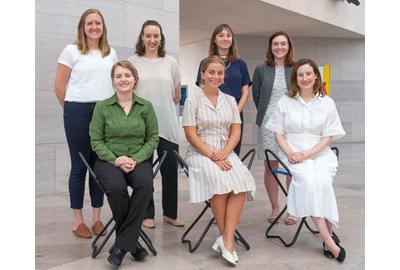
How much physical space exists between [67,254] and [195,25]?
8.91 m

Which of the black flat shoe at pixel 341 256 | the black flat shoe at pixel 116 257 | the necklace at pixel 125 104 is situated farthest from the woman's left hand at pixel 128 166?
the black flat shoe at pixel 341 256

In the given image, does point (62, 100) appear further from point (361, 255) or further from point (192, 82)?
point (192, 82)

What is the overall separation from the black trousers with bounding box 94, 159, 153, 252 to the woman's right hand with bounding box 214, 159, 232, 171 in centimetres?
51

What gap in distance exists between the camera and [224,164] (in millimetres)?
2998

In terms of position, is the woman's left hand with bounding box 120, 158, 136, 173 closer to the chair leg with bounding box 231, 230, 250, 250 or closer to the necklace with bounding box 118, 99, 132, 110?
the necklace with bounding box 118, 99, 132, 110

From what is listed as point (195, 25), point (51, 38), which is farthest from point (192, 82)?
point (51, 38)

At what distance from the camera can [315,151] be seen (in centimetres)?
315

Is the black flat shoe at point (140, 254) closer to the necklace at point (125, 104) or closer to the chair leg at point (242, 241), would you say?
the chair leg at point (242, 241)

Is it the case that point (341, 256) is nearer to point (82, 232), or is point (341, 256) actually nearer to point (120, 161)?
point (120, 161)

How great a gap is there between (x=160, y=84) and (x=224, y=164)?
930 mm

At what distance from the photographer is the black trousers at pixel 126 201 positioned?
107 inches

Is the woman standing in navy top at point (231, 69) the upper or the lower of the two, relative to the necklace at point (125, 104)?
upper

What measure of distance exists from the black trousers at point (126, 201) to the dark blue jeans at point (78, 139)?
486 millimetres

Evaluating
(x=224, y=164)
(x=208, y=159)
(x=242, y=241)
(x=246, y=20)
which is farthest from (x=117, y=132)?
(x=246, y=20)
